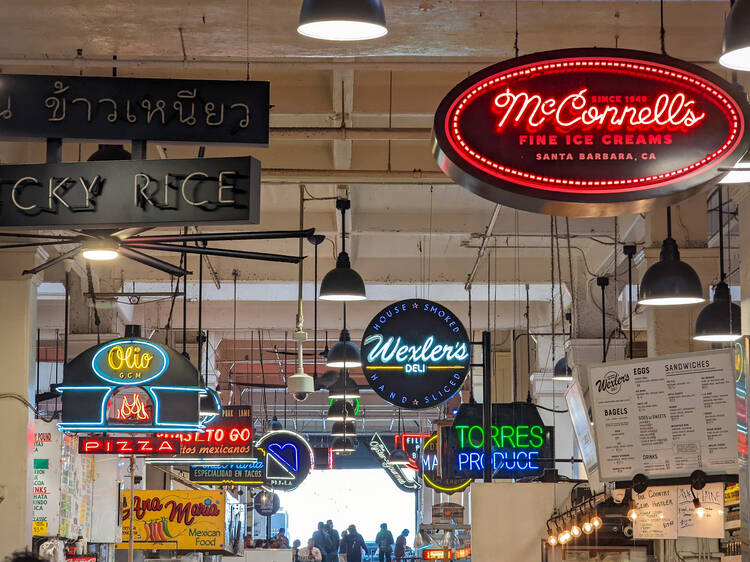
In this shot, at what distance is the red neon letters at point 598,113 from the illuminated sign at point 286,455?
1496 cm

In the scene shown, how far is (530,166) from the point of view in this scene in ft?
13.7

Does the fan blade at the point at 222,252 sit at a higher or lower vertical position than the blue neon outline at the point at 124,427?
higher

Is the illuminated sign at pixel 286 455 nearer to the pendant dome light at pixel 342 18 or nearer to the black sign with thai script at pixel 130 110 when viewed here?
the black sign with thai script at pixel 130 110

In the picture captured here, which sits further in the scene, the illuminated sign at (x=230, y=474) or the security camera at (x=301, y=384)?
the illuminated sign at (x=230, y=474)

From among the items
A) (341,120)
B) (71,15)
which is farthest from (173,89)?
(341,120)

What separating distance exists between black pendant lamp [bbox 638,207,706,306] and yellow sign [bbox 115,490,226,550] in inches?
300

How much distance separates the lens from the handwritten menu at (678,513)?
8469mm

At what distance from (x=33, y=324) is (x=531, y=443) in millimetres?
5131

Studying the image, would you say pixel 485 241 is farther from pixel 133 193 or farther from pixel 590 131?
pixel 590 131

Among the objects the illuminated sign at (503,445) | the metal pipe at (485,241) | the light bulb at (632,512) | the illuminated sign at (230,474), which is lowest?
the light bulb at (632,512)

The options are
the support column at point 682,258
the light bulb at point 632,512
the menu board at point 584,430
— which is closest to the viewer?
the menu board at point 584,430

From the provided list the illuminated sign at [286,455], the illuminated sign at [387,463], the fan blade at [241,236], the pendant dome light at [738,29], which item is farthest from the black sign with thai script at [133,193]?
the illuminated sign at [387,463]

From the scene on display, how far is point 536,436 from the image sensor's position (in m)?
11.9

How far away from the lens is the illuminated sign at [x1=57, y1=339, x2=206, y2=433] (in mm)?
9070
